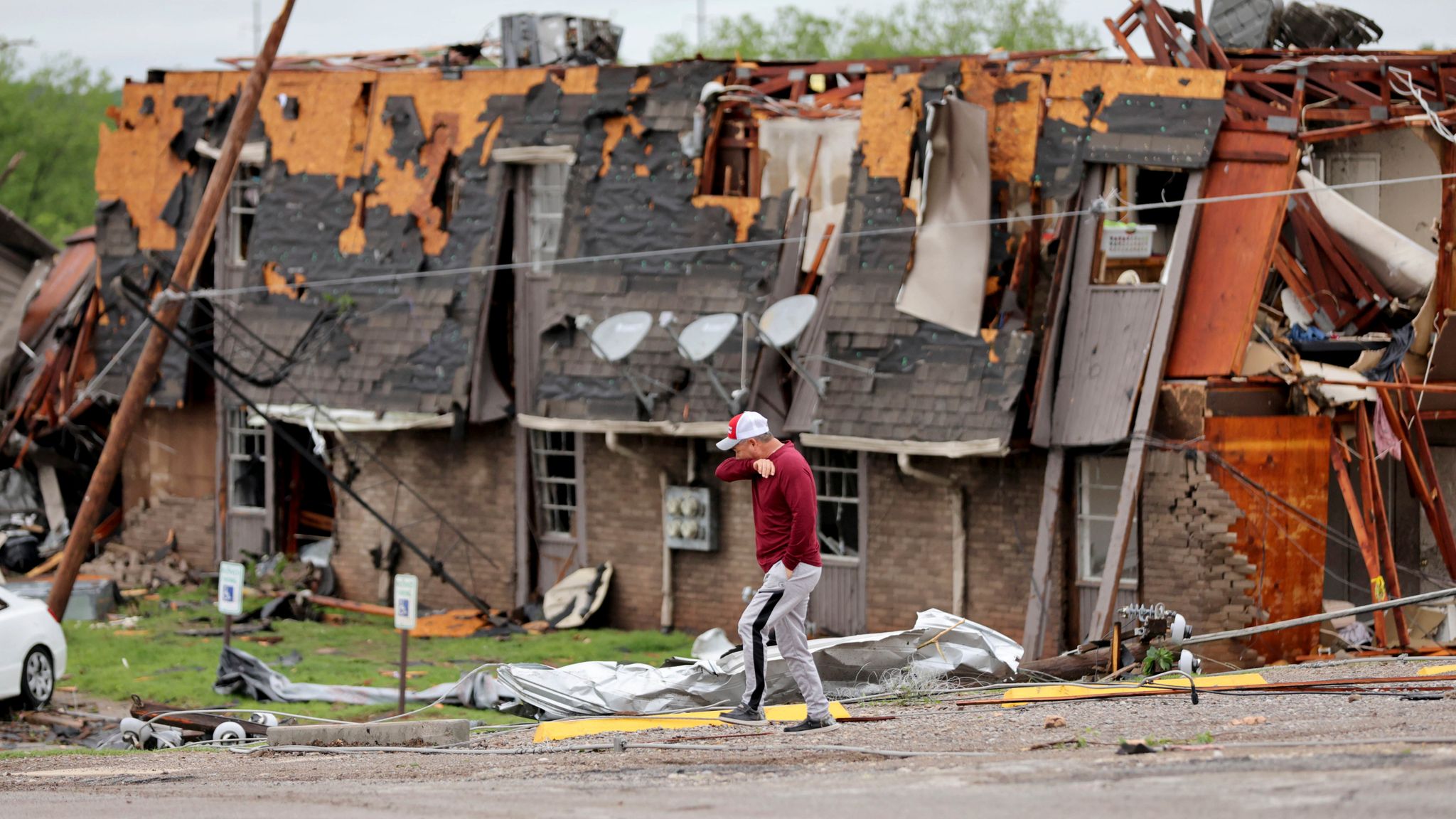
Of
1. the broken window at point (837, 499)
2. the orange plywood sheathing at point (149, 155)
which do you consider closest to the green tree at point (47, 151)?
the orange plywood sheathing at point (149, 155)

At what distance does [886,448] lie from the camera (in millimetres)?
17328

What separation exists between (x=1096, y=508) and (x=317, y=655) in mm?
8643

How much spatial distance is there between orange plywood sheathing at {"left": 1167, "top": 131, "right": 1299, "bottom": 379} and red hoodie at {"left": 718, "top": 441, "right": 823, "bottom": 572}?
22.0ft

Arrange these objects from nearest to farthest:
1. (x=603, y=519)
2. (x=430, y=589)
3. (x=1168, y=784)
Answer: (x=1168, y=784) → (x=603, y=519) → (x=430, y=589)

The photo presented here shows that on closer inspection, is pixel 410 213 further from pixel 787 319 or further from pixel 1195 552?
pixel 1195 552

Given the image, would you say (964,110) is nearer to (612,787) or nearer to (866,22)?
(612,787)

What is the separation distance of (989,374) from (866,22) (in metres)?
45.8

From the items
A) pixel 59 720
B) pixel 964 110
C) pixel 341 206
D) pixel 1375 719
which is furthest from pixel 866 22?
pixel 1375 719

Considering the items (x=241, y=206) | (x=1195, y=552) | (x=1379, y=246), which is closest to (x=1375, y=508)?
(x=1195, y=552)

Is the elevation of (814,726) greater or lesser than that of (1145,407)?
lesser

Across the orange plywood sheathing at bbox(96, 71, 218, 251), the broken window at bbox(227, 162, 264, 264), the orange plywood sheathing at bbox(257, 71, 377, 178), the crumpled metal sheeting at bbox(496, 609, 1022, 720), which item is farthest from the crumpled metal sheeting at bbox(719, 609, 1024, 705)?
the orange plywood sheathing at bbox(96, 71, 218, 251)

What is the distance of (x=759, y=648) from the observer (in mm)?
10562

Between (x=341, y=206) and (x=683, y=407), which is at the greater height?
(x=341, y=206)

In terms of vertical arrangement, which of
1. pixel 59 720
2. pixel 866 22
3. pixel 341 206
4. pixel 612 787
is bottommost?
pixel 59 720
